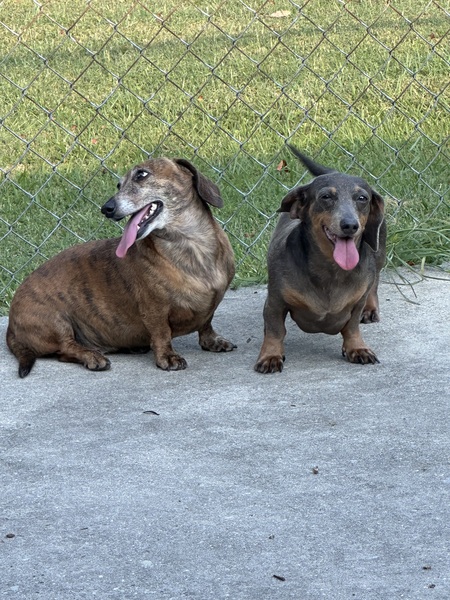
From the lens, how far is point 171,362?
4.28 metres

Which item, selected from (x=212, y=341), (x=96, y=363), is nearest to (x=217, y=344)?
(x=212, y=341)

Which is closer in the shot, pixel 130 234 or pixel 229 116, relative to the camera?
pixel 130 234

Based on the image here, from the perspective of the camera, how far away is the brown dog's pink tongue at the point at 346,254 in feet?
13.0

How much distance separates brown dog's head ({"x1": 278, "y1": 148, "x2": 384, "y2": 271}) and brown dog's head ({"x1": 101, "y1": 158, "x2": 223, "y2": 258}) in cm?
43

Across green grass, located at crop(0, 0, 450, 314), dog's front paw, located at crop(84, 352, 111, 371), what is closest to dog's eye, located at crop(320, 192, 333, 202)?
dog's front paw, located at crop(84, 352, 111, 371)

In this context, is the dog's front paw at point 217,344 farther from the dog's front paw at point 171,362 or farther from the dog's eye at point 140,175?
the dog's eye at point 140,175

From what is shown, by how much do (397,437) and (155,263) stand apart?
131cm

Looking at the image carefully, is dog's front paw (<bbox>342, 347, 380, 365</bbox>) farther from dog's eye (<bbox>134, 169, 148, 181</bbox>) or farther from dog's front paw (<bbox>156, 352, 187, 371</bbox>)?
dog's eye (<bbox>134, 169, 148, 181</bbox>)

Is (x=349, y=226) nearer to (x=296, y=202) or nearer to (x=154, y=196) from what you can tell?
(x=296, y=202)

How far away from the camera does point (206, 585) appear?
2.67 meters

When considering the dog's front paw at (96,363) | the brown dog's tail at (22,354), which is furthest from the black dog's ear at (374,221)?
the brown dog's tail at (22,354)

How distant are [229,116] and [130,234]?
3335mm

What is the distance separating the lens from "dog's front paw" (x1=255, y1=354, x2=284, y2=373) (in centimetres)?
415

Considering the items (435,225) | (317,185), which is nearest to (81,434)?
(317,185)
